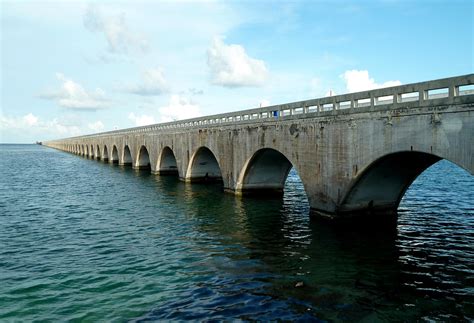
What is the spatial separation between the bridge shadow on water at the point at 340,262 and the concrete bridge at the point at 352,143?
2.11 meters

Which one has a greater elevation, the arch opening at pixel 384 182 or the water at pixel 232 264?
the arch opening at pixel 384 182

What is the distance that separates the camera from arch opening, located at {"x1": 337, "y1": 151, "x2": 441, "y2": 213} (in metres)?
17.7

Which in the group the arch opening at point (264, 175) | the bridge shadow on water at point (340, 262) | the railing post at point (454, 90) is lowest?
the bridge shadow on water at point (340, 262)

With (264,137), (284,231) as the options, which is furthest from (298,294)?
(264,137)

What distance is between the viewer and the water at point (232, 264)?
36.7 ft

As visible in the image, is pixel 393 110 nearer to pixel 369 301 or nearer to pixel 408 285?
pixel 408 285

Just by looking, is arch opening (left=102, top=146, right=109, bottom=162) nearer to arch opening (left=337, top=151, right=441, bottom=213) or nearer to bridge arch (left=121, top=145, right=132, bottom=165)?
bridge arch (left=121, top=145, right=132, bottom=165)

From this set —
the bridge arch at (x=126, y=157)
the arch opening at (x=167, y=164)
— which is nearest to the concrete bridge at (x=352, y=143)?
the arch opening at (x=167, y=164)

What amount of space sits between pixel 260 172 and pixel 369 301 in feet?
63.9

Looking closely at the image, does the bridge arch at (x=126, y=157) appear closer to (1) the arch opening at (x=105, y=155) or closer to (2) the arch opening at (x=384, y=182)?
(1) the arch opening at (x=105, y=155)

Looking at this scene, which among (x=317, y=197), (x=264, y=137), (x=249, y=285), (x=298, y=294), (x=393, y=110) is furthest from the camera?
(x=264, y=137)

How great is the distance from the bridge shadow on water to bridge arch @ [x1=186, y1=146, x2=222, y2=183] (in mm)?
15047

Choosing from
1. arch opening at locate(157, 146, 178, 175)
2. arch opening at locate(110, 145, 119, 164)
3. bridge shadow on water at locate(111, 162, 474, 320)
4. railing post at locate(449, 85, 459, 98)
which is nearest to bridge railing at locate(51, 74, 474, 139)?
railing post at locate(449, 85, 459, 98)

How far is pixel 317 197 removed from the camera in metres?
21.5
